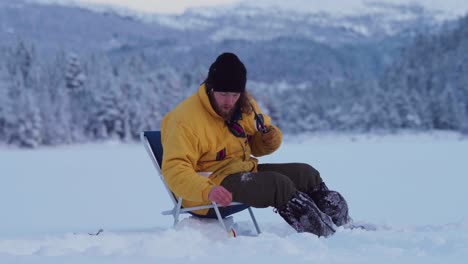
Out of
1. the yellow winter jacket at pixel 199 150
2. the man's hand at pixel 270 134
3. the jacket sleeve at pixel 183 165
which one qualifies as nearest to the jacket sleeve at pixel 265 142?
the man's hand at pixel 270 134

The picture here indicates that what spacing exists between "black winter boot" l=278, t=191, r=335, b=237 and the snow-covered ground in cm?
14

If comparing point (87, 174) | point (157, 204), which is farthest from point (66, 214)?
point (87, 174)

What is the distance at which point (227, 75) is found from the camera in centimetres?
338

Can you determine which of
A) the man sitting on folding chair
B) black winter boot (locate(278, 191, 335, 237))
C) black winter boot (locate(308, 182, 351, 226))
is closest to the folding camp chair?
the man sitting on folding chair

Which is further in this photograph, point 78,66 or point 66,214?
point 78,66

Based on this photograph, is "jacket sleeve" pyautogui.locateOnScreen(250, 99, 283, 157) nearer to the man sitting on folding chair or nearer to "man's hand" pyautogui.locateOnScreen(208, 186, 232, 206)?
the man sitting on folding chair

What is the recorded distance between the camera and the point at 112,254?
107 inches

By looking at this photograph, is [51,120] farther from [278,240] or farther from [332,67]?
[332,67]

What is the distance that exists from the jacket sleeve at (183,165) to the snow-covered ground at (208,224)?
228mm

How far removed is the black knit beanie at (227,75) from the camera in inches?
133

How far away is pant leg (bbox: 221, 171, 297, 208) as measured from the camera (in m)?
3.37

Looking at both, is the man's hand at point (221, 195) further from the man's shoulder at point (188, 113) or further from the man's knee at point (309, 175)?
the man's knee at point (309, 175)

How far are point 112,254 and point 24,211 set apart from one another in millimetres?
5307

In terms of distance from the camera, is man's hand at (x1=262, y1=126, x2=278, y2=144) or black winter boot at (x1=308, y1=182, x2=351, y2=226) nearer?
black winter boot at (x1=308, y1=182, x2=351, y2=226)
